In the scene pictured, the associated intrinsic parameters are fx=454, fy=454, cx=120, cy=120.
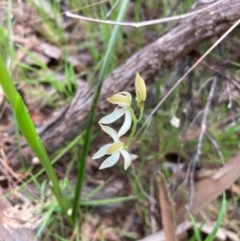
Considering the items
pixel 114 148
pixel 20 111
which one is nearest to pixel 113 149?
pixel 114 148

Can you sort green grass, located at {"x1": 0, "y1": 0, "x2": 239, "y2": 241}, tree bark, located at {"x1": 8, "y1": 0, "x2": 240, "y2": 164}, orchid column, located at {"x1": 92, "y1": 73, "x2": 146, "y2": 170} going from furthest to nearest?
green grass, located at {"x1": 0, "y1": 0, "x2": 239, "y2": 241}
tree bark, located at {"x1": 8, "y1": 0, "x2": 240, "y2": 164}
orchid column, located at {"x1": 92, "y1": 73, "x2": 146, "y2": 170}

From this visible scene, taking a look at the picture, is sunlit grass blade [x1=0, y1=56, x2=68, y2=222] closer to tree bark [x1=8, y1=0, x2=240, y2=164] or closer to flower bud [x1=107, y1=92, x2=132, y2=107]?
flower bud [x1=107, y1=92, x2=132, y2=107]

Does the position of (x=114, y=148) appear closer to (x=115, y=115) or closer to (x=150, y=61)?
(x=115, y=115)

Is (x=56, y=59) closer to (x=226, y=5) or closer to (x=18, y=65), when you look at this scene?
(x=18, y=65)

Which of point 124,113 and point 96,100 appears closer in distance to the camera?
point 124,113

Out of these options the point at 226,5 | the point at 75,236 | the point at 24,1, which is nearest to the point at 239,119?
the point at 226,5

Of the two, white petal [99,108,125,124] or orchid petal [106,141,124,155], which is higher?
white petal [99,108,125,124]

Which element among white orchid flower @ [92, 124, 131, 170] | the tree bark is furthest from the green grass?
white orchid flower @ [92, 124, 131, 170]

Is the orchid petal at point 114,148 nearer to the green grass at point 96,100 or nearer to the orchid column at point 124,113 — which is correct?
the orchid column at point 124,113

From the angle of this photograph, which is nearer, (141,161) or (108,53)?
(108,53)
